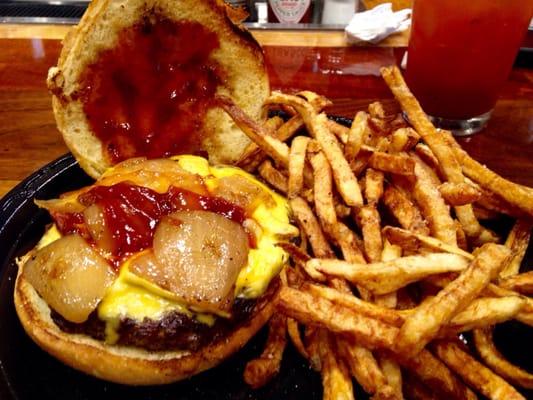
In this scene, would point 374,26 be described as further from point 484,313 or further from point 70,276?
point 70,276

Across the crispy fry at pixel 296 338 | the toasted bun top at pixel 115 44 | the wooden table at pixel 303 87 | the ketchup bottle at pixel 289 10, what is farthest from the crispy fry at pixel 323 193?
the ketchup bottle at pixel 289 10

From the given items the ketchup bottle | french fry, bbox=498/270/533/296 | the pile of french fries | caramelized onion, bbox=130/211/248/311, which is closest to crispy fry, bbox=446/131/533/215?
the pile of french fries

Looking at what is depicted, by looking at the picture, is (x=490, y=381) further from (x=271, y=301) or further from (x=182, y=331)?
(x=182, y=331)

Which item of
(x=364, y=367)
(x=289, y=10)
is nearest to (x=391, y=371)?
(x=364, y=367)

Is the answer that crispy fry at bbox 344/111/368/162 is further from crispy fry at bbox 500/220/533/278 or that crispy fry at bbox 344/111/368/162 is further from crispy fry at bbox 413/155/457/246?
crispy fry at bbox 500/220/533/278

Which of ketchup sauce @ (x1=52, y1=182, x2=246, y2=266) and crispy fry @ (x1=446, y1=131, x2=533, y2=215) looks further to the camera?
crispy fry @ (x1=446, y1=131, x2=533, y2=215)
